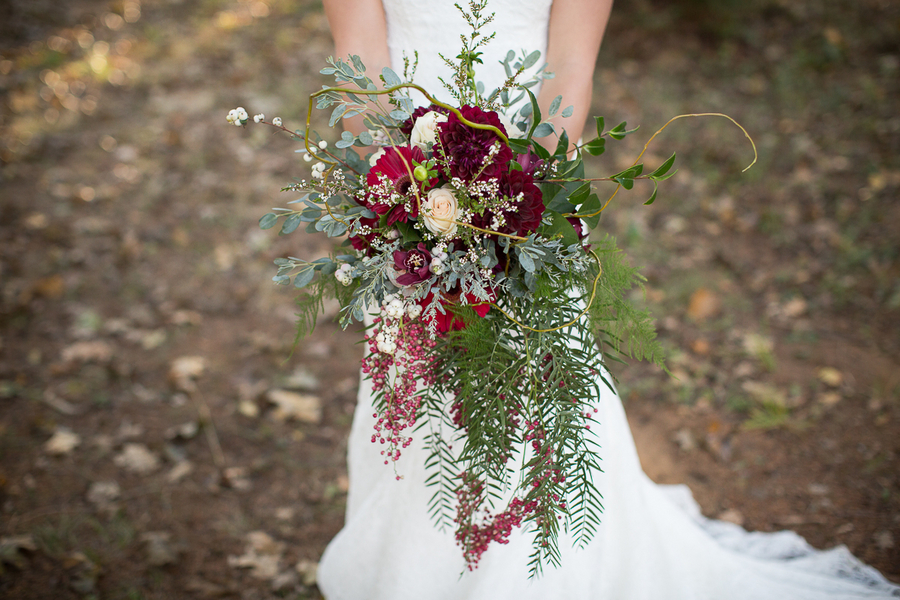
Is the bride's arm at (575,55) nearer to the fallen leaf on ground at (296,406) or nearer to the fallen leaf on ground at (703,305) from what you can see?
the fallen leaf on ground at (296,406)

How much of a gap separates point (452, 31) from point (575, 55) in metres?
0.44

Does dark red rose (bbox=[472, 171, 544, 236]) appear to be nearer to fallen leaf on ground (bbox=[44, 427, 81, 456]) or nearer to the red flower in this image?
the red flower

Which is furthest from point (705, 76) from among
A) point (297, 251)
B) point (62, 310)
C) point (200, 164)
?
point (62, 310)

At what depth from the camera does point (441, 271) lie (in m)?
1.24

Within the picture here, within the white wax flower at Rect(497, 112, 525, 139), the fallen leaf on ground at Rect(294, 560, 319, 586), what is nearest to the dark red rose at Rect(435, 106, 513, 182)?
the white wax flower at Rect(497, 112, 525, 139)

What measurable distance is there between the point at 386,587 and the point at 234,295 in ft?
8.28

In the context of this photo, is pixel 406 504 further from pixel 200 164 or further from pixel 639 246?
pixel 200 164

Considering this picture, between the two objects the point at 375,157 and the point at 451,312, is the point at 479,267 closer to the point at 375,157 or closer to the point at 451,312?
the point at 451,312

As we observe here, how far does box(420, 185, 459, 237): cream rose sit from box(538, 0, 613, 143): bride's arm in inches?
29.1

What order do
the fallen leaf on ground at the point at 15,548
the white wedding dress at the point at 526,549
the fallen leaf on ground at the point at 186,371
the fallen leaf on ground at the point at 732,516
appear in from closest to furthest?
1. the white wedding dress at the point at 526,549
2. the fallen leaf on ground at the point at 15,548
3. the fallen leaf on ground at the point at 732,516
4. the fallen leaf on ground at the point at 186,371

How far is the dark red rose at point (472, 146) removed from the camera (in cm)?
122

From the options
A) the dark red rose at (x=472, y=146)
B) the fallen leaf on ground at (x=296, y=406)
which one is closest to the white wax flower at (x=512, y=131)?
the dark red rose at (x=472, y=146)

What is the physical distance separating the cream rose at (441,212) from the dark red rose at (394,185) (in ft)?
0.14

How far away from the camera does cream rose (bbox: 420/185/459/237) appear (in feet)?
3.96
